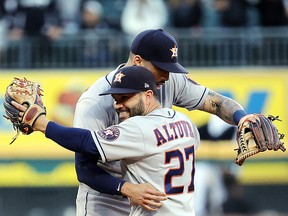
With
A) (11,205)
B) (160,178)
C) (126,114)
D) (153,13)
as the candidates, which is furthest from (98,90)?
(11,205)

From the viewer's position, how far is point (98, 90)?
6.24m

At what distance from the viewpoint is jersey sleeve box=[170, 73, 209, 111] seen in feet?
21.8

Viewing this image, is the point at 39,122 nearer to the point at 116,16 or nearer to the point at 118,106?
the point at 118,106

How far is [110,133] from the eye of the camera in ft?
18.9

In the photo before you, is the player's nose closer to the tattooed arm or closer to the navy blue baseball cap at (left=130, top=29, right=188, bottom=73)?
the navy blue baseball cap at (left=130, top=29, right=188, bottom=73)

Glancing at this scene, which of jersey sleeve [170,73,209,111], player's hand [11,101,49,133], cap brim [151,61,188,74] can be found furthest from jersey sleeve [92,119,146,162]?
jersey sleeve [170,73,209,111]

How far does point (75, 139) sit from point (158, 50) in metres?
0.97

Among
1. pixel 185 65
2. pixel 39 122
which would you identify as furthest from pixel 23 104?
pixel 185 65

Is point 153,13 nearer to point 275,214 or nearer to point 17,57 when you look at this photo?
point 17,57

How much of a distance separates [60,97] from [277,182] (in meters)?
3.88

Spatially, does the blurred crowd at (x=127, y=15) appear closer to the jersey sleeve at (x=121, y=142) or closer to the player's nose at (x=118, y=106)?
the player's nose at (x=118, y=106)

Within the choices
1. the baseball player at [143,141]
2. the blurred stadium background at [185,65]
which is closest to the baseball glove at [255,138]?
the baseball player at [143,141]

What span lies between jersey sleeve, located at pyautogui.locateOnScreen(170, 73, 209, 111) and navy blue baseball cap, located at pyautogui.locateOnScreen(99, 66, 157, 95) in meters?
0.71

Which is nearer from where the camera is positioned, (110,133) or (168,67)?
(110,133)
